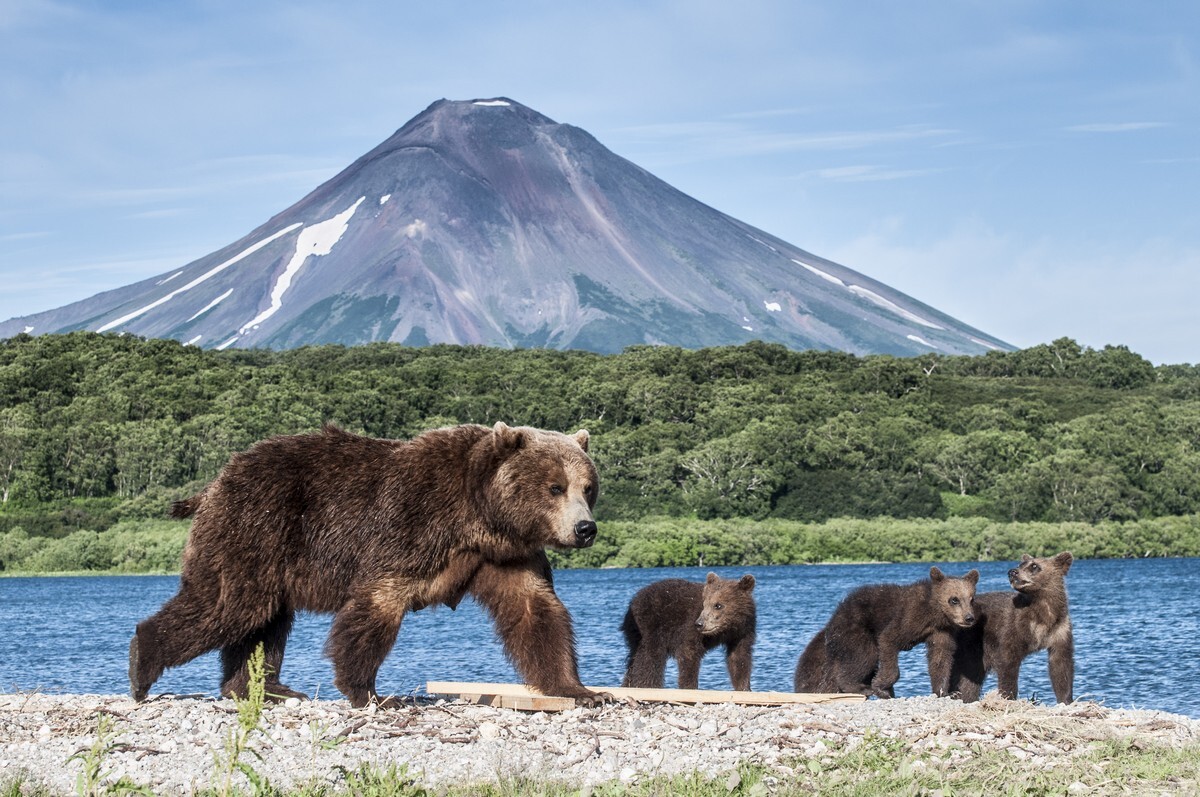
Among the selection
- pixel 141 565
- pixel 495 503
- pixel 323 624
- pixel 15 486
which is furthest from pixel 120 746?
pixel 15 486

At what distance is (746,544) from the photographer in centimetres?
7106

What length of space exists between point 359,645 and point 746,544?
6201cm

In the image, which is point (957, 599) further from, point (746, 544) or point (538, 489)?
point (746, 544)

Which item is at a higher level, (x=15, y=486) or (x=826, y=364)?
(x=826, y=364)

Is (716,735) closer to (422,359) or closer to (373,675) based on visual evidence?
(373,675)

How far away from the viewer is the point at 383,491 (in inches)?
397

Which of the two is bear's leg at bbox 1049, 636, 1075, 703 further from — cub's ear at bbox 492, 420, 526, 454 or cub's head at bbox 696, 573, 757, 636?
cub's ear at bbox 492, 420, 526, 454

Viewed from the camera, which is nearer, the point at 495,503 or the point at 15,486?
the point at 495,503

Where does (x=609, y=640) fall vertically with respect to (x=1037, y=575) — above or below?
below

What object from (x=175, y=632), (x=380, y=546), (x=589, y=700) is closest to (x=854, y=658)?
(x=589, y=700)

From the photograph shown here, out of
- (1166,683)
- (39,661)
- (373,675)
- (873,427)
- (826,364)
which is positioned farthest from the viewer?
(826,364)

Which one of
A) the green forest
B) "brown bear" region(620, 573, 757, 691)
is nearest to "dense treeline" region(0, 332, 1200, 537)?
the green forest

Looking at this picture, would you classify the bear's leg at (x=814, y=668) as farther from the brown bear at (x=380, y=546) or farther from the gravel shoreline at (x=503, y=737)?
the brown bear at (x=380, y=546)

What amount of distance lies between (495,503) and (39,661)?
73.9 ft
